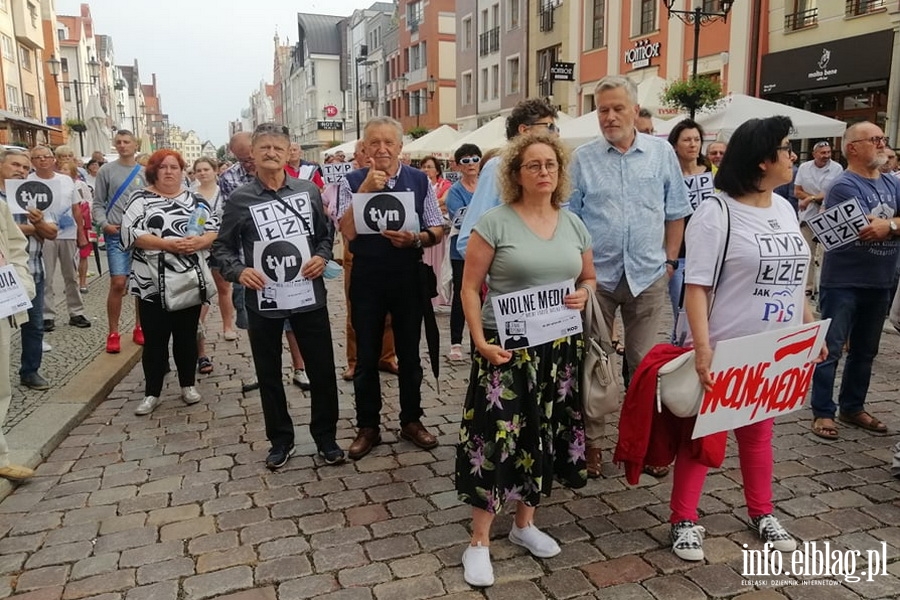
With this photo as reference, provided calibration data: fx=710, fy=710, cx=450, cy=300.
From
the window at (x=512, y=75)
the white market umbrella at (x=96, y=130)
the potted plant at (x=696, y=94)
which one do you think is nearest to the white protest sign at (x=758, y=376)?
the potted plant at (x=696, y=94)

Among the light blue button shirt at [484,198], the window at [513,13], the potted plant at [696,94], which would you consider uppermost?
the window at [513,13]

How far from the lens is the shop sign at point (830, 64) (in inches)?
552

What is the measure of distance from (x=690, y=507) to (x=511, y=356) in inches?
45.3

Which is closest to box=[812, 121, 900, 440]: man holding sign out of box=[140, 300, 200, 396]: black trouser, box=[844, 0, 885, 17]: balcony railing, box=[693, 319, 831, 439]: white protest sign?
box=[693, 319, 831, 439]: white protest sign

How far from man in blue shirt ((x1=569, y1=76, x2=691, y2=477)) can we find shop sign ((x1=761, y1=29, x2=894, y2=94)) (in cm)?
1288

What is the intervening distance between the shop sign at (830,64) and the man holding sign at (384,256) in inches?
530

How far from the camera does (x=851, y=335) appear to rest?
189 inches

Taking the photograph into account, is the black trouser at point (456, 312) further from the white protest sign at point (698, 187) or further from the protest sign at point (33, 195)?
the protest sign at point (33, 195)

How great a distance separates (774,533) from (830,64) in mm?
14840

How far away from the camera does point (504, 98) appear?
33562 millimetres

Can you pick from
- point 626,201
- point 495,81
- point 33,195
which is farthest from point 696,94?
point 495,81

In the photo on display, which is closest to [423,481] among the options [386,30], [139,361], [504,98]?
[139,361]

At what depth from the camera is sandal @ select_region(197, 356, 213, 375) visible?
6.46 metres

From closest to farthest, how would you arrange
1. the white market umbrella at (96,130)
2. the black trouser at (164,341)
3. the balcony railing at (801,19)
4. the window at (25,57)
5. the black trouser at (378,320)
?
1. the black trouser at (378,320)
2. the black trouser at (164,341)
3. the balcony railing at (801,19)
4. the white market umbrella at (96,130)
5. the window at (25,57)
